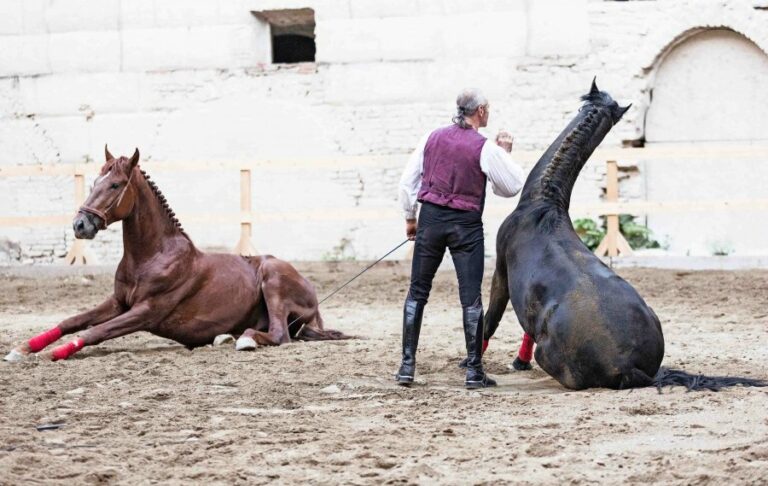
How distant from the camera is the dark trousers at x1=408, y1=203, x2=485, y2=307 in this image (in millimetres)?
7105

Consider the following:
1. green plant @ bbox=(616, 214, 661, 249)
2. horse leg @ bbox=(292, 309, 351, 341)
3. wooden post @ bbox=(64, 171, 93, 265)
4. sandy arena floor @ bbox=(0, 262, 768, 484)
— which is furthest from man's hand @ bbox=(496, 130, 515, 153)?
wooden post @ bbox=(64, 171, 93, 265)

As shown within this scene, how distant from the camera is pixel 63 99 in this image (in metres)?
17.9

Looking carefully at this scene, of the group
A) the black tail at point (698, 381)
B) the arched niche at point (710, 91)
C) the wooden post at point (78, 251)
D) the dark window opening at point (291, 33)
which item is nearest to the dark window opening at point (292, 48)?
the dark window opening at point (291, 33)

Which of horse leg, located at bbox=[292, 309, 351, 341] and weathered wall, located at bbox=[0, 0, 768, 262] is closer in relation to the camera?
horse leg, located at bbox=[292, 309, 351, 341]

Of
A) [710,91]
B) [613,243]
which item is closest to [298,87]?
[613,243]

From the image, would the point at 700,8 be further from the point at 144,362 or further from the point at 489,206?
the point at 144,362

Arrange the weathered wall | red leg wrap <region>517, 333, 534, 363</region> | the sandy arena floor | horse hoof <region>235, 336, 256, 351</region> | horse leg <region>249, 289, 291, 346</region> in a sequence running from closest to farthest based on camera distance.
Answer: the sandy arena floor < red leg wrap <region>517, 333, 534, 363</region> < horse hoof <region>235, 336, 256, 351</region> < horse leg <region>249, 289, 291, 346</region> < the weathered wall

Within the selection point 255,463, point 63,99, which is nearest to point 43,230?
point 63,99

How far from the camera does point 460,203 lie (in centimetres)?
705

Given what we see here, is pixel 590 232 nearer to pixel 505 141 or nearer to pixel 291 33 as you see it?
pixel 291 33

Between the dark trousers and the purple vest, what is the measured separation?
0.07 metres

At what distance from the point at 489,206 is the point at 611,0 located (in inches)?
148

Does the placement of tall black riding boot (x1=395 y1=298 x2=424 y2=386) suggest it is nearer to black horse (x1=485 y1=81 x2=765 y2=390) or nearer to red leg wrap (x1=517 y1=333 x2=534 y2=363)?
black horse (x1=485 y1=81 x2=765 y2=390)

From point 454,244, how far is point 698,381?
1654mm
